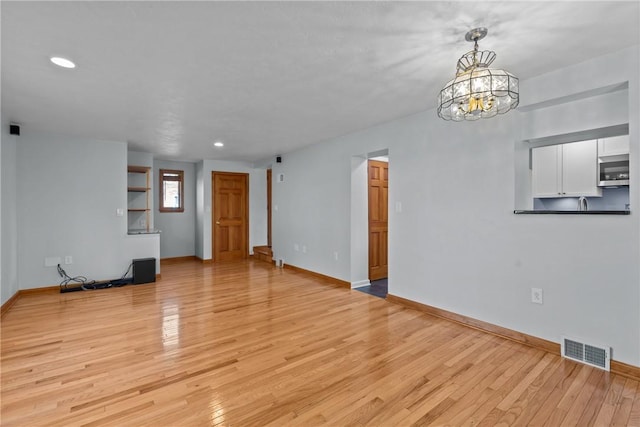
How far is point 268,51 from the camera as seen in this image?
2168mm

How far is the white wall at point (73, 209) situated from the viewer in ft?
14.2

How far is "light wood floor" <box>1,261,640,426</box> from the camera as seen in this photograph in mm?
1780

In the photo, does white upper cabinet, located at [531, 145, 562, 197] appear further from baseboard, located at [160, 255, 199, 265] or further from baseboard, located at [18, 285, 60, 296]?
baseboard, located at [160, 255, 199, 265]

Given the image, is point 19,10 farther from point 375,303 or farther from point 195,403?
point 375,303

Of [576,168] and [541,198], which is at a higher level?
[576,168]

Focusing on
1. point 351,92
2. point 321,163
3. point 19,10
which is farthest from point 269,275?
point 19,10

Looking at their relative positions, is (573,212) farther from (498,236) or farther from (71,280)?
(71,280)

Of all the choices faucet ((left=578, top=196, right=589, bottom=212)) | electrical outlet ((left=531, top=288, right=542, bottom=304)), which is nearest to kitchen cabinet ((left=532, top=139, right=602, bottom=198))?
faucet ((left=578, top=196, right=589, bottom=212))

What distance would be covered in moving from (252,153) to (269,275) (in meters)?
2.50

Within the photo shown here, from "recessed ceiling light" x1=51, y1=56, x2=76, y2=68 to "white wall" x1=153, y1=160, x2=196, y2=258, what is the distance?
15.5 ft

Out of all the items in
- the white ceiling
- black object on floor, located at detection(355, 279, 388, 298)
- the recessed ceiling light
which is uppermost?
the white ceiling

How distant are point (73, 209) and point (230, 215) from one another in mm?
3061

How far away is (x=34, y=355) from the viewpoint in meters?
2.51

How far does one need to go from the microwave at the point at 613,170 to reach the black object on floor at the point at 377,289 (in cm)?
272
